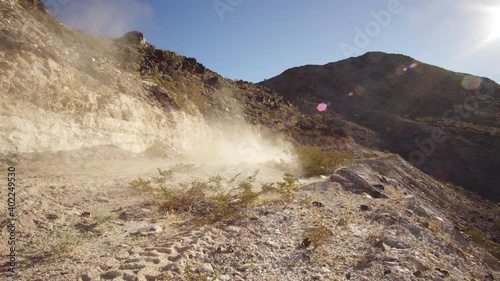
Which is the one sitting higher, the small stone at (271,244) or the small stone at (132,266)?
the small stone at (132,266)

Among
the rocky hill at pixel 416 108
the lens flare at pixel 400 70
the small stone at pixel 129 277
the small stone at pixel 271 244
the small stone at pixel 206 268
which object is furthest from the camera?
the lens flare at pixel 400 70

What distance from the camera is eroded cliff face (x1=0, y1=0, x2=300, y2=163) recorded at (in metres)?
9.38

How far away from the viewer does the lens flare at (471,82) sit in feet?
184

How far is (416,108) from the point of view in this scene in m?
56.4

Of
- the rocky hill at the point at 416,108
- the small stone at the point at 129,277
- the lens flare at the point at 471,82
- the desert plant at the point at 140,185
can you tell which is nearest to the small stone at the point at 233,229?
the small stone at the point at 129,277

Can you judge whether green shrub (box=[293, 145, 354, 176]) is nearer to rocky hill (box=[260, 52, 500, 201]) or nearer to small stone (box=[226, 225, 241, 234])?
small stone (box=[226, 225, 241, 234])

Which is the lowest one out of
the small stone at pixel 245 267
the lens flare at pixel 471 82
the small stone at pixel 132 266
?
the small stone at pixel 245 267

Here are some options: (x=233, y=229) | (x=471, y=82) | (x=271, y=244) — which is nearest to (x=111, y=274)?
(x=233, y=229)

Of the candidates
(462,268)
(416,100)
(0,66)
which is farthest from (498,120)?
(0,66)

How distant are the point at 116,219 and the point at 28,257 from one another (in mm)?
1802

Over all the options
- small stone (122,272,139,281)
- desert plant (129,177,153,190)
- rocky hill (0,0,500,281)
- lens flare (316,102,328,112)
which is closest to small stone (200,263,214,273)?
rocky hill (0,0,500,281)

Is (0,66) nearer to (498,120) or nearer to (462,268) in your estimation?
(462,268)

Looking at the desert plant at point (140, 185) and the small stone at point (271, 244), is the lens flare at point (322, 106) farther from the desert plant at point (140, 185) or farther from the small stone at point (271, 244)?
the small stone at point (271, 244)

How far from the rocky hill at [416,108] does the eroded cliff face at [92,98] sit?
30104 mm
